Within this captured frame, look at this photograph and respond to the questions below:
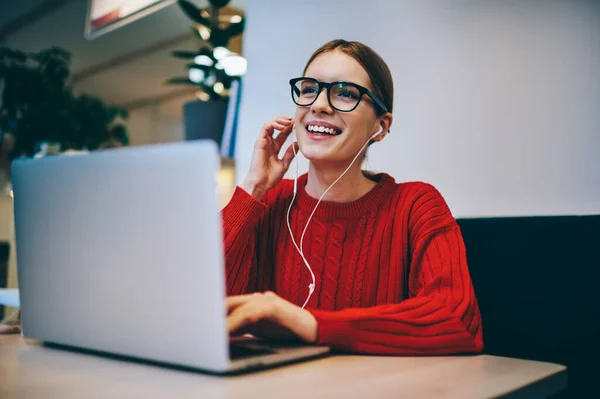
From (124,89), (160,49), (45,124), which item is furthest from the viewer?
(124,89)

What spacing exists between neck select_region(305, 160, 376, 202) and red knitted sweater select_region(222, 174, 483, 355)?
0.9 inches

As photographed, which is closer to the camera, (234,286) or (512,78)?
(234,286)

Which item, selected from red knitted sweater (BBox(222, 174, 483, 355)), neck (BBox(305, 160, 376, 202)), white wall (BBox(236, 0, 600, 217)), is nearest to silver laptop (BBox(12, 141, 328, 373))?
red knitted sweater (BBox(222, 174, 483, 355))

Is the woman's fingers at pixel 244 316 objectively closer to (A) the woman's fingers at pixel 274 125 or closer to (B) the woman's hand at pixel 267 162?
(B) the woman's hand at pixel 267 162

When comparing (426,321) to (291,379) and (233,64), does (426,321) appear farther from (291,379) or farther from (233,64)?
(233,64)

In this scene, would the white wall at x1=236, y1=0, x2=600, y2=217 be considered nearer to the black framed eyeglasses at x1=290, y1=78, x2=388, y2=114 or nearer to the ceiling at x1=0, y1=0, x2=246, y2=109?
the black framed eyeglasses at x1=290, y1=78, x2=388, y2=114

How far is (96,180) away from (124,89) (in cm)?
543

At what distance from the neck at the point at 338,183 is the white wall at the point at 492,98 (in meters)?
0.41

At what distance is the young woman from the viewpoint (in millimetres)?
1205

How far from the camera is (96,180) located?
2.17 ft

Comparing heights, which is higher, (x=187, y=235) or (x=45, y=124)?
(x=45, y=124)

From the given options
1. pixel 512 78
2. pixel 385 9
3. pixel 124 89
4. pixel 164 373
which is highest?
pixel 124 89

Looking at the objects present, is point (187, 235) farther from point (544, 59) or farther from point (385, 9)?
point (385, 9)

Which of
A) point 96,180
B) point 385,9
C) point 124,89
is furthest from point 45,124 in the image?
point 124,89
